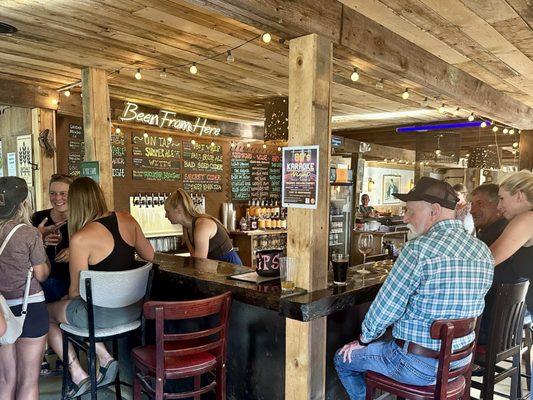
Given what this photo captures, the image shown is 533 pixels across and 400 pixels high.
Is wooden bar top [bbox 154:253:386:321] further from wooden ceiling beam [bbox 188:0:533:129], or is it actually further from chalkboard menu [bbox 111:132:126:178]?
chalkboard menu [bbox 111:132:126:178]

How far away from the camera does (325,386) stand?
8.29 feet

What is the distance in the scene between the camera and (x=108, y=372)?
2.79m

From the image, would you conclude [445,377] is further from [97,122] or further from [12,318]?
[97,122]

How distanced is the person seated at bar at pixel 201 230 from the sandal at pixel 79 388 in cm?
120

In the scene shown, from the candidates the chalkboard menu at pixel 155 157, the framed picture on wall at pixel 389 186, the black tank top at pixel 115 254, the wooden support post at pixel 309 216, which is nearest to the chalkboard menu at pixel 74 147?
the chalkboard menu at pixel 155 157

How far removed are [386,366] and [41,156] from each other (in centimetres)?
413

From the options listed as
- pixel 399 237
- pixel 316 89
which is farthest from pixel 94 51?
pixel 399 237

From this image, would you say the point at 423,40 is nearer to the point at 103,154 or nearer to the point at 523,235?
the point at 523,235

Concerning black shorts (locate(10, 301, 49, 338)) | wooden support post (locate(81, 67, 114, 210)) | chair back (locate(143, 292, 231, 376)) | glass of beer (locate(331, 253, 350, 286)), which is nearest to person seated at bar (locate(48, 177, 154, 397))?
black shorts (locate(10, 301, 49, 338))

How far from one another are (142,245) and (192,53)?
61.8 inches

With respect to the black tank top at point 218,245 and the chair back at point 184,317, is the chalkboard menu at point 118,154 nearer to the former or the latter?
the black tank top at point 218,245

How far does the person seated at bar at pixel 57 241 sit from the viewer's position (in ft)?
10.5

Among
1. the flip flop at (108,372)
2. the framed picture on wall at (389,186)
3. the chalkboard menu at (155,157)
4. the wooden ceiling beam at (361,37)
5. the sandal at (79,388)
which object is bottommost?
the sandal at (79,388)

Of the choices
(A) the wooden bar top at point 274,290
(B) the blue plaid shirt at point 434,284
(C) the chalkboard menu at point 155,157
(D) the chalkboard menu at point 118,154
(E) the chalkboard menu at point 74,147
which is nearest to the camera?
(B) the blue plaid shirt at point 434,284
